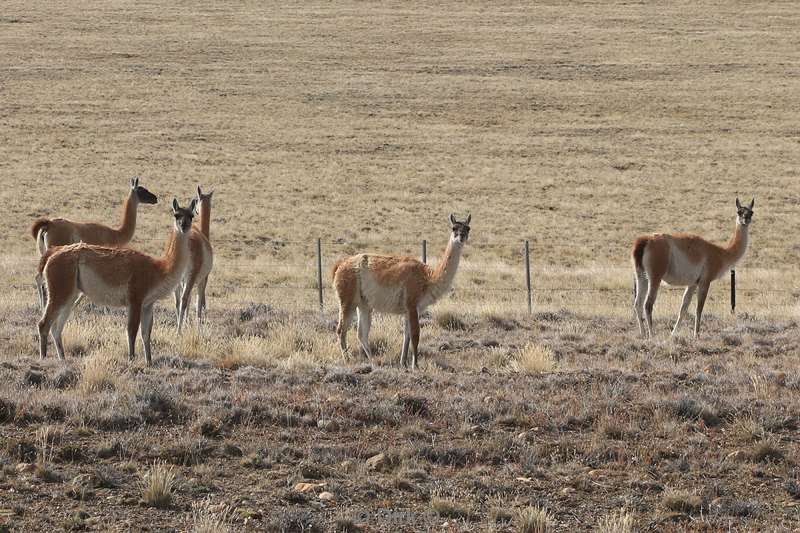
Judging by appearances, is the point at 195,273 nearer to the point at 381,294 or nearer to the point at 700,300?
the point at 381,294

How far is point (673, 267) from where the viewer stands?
16375mm

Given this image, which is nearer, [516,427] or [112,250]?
[516,427]

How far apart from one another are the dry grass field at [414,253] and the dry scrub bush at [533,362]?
0.23 feet

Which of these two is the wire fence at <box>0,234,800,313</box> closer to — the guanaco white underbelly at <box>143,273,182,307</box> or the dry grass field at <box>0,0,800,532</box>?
the dry grass field at <box>0,0,800,532</box>

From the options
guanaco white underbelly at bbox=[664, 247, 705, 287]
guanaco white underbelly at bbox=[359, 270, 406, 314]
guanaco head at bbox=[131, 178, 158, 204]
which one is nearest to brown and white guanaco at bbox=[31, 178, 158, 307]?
guanaco head at bbox=[131, 178, 158, 204]

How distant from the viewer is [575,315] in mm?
18359

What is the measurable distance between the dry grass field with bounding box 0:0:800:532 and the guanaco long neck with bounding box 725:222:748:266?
1188 millimetres

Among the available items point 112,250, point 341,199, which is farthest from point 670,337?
point 341,199

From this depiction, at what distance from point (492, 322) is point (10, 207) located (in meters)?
23.6

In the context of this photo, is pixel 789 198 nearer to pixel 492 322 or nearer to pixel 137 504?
pixel 492 322

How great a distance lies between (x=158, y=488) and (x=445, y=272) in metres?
6.01

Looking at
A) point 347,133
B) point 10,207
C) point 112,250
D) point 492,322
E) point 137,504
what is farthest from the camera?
point 347,133

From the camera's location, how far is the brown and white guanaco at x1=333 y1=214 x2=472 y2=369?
12.6m

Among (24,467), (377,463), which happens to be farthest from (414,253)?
(24,467)
